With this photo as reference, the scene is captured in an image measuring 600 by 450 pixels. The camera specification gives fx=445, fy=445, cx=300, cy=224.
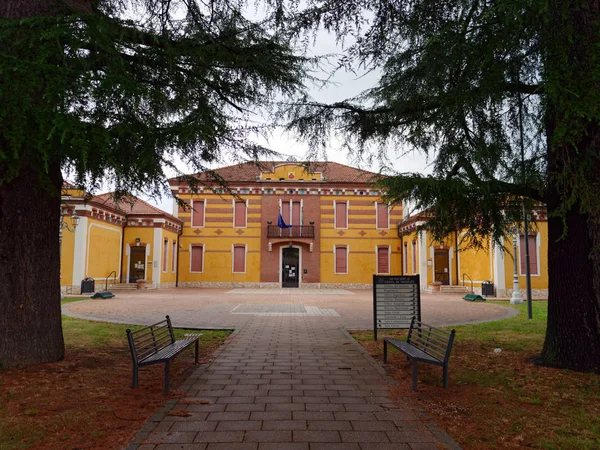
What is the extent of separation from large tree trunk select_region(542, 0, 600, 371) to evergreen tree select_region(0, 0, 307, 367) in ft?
9.84

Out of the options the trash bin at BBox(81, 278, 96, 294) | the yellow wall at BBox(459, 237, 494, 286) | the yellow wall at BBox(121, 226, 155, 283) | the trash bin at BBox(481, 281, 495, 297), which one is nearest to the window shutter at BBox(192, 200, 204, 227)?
the yellow wall at BBox(121, 226, 155, 283)

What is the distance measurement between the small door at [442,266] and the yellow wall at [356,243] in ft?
13.8

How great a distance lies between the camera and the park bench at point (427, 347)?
499 centimetres

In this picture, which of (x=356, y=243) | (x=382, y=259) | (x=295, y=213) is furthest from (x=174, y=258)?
(x=382, y=259)

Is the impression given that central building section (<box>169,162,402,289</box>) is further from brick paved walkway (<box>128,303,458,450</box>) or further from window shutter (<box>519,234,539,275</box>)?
brick paved walkway (<box>128,303,458,450</box>)

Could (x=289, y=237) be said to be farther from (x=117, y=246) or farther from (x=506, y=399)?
(x=506, y=399)

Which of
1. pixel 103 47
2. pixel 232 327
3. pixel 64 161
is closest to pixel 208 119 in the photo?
pixel 103 47

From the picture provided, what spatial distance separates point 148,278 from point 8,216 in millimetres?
23297

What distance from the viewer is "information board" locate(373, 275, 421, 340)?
340 inches

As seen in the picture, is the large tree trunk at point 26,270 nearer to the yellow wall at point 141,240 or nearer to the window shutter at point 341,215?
the yellow wall at point 141,240

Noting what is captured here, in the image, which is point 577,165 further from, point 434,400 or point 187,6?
point 187,6

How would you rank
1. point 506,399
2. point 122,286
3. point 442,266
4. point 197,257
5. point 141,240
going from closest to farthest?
point 506,399
point 122,286
point 141,240
point 442,266
point 197,257

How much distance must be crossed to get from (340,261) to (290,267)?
3720 mm

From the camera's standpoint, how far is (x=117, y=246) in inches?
1062
